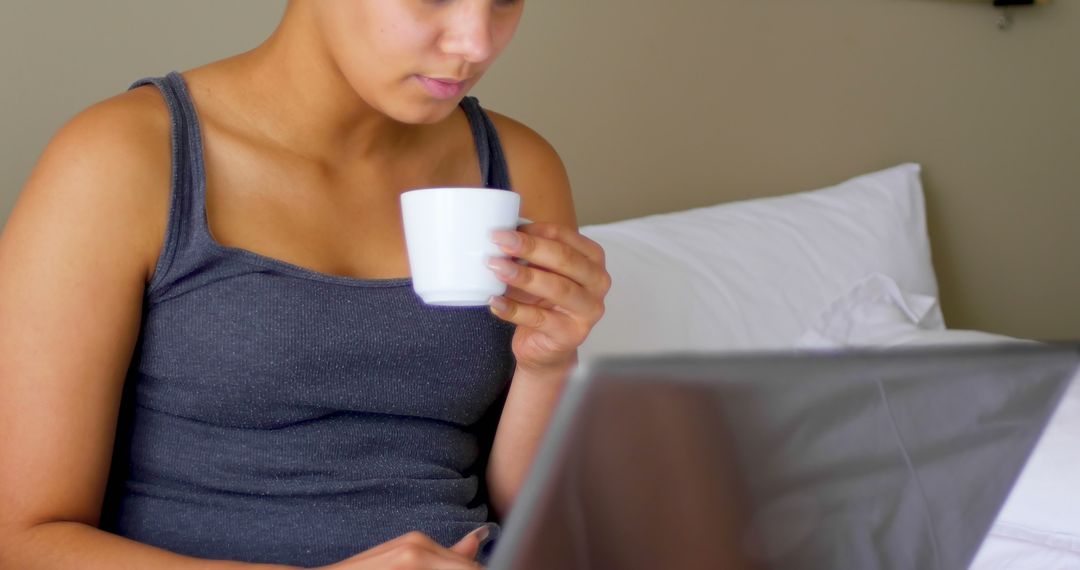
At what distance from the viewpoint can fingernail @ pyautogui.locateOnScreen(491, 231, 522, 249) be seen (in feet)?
2.42

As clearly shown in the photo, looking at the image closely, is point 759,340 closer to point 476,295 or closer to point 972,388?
point 476,295

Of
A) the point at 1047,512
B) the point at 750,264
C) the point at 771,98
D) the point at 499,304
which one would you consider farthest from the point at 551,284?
the point at 771,98

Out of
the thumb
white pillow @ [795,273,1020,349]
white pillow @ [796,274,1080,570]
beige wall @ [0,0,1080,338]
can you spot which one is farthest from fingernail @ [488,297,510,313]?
white pillow @ [795,273,1020,349]

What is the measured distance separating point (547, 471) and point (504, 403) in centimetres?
74

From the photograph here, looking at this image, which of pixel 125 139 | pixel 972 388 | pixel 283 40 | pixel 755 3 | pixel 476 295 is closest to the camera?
pixel 972 388

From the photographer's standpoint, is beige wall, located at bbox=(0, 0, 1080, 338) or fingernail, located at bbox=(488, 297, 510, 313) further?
beige wall, located at bbox=(0, 0, 1080, 338)

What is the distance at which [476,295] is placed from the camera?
752mm

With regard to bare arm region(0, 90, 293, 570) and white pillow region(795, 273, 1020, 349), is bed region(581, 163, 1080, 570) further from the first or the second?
bare arm region(0, 90, 293, 570)

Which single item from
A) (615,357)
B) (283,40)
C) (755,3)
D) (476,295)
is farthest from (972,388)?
(755,3)

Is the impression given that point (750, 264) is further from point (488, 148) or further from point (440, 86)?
point (440, 86)

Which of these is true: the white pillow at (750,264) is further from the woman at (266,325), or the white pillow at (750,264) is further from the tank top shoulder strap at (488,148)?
the woman at (266,325)

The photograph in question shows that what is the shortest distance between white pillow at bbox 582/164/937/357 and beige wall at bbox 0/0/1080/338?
0.17 m

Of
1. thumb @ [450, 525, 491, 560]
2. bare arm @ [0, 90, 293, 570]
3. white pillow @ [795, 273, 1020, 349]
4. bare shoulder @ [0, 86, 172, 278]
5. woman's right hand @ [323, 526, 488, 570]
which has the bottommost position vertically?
white pillow @ [795, 273, 1020, 349]

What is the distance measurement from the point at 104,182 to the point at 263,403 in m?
0.22
